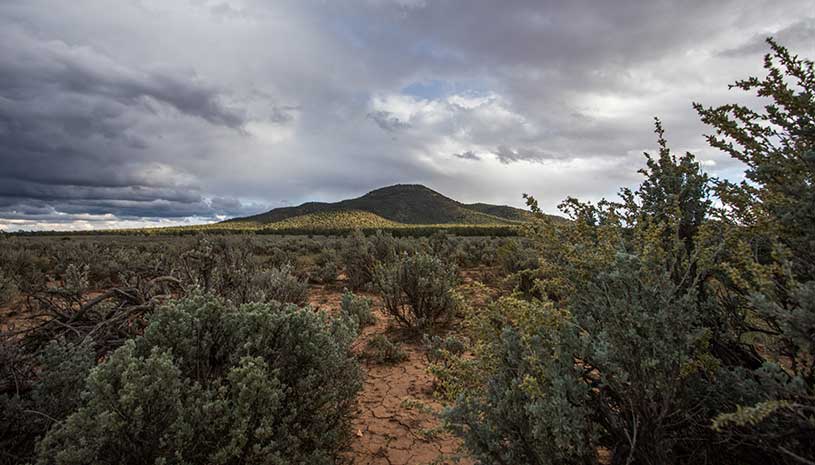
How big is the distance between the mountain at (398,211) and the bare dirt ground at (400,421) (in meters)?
76.9

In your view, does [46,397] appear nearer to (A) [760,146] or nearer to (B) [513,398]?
(B) [513,398]

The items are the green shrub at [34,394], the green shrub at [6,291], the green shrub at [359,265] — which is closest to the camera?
the green shrub at [34,394]

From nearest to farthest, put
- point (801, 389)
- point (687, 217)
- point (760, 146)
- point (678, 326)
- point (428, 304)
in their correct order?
point (801, 389)
point (678, 326)
point (760, 146)
point (687, 217)
point (428, 304)

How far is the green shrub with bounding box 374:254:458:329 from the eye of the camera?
262 inches

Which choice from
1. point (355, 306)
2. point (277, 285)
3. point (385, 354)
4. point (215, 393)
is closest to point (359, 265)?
point (355, 306)

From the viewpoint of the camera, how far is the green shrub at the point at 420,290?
6.66m

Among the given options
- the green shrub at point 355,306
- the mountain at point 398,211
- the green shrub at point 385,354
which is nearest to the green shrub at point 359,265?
the green shrub at point 355,306

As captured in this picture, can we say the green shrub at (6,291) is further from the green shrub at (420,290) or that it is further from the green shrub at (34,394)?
the green shrub at (420,290)

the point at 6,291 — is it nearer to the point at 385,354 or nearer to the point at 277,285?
the point at 277,285

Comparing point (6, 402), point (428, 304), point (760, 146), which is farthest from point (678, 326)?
point (428, 304)

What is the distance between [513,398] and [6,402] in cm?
296

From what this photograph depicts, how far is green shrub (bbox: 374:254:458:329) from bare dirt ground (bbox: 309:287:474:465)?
3.46ft

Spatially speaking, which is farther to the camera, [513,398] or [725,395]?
[513,398]

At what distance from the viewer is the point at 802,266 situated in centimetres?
173
